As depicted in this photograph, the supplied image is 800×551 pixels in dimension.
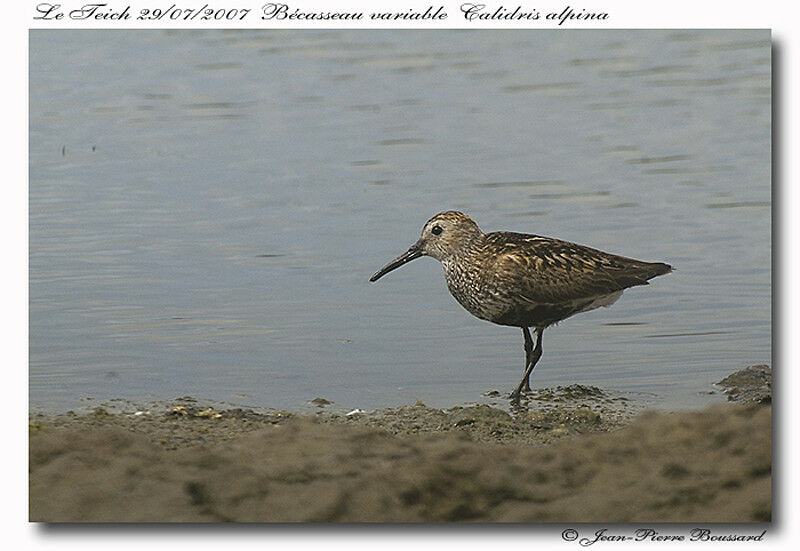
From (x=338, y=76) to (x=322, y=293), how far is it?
2474 mm

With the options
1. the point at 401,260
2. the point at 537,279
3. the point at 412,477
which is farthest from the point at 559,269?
the point at 412,477

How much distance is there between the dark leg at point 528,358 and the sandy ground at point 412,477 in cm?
207

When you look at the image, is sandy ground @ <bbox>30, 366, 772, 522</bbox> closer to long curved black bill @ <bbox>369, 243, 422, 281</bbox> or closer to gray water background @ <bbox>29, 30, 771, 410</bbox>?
gray water background @ <bbox>29, 30, 771, 410</bbox>

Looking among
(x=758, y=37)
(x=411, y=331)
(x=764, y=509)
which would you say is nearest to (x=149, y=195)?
(x=411, y=331)

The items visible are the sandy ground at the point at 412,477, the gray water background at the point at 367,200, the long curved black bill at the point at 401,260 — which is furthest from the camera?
the long curved black bill at the point at 401,260

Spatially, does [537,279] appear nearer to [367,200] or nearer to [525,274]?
[525,274]

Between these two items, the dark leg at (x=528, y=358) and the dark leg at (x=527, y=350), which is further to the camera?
the dark leg at (x=527, y=350)

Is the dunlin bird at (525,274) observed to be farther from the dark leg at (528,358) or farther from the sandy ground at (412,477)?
the sandy ground at (412,477)

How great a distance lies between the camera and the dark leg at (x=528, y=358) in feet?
29.2

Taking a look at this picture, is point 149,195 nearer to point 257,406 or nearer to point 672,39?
point 257,406

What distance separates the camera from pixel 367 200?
36.7 feet

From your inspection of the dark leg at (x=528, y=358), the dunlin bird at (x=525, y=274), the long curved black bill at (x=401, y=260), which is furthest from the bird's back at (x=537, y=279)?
the long curved black bill at (x=401, y=260)

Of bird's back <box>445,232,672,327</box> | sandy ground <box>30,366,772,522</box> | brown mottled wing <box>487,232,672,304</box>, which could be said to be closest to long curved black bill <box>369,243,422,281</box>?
bird's back <box>445,232,672,327</box>

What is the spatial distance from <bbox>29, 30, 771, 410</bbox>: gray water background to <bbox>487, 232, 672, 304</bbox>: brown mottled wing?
56 cm
